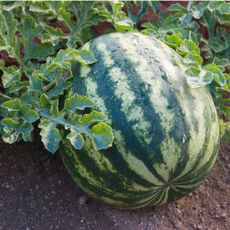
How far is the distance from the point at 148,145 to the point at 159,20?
0.99 m

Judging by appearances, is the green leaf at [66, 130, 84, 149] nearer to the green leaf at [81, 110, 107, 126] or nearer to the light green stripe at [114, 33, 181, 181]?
the green leaf at [81, 110, 107, 126]

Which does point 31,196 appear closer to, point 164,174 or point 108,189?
point 108,189

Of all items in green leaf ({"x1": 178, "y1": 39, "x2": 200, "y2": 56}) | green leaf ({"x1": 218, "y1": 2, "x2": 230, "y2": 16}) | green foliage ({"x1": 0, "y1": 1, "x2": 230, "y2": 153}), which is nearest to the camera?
green foliage ({"x1": 0, "y1": 1, "x2": 230, "y2": 153})

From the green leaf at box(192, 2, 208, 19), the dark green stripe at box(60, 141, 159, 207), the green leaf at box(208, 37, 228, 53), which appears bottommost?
the dark green stripe at box(60, 141, 159, 207)

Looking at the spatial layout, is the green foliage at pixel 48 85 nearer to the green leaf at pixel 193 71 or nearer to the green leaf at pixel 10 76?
the green leaf at pixel 10 76

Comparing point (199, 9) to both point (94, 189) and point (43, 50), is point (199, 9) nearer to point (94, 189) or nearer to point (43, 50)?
point (43, 50)

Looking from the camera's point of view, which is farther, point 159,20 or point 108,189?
point 159,20

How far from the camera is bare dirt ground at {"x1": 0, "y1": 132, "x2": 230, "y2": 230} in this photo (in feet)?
7.05

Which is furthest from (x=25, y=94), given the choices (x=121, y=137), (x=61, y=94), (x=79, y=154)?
(x=121, y=137)

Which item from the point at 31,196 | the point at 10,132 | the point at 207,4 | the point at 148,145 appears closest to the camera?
the point at 148,145

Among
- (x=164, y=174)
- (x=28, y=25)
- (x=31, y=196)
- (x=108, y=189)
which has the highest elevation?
(x=28, y=25)

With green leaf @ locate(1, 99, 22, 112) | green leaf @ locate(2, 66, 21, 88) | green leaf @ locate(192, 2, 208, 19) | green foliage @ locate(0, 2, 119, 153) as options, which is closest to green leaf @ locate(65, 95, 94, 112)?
green foliage @ locate(0, 2, 119, 153)

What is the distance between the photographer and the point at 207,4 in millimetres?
2498

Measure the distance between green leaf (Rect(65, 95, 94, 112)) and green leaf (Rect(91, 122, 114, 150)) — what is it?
0.10 meters
